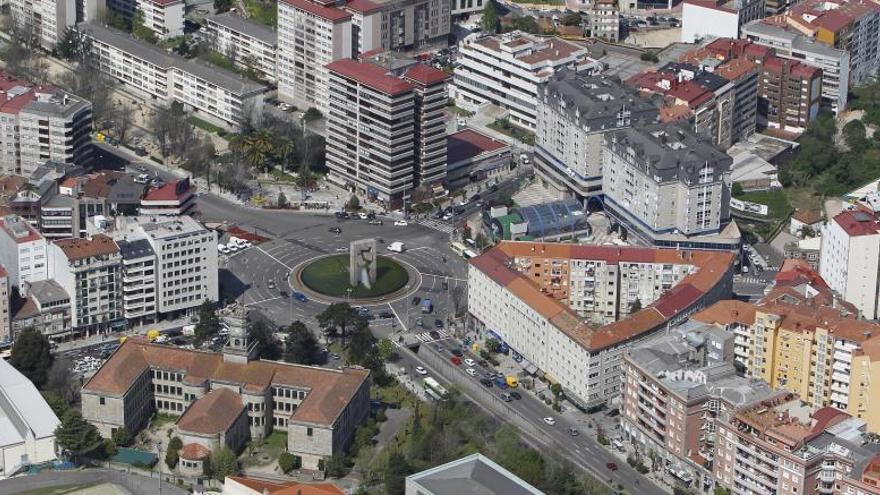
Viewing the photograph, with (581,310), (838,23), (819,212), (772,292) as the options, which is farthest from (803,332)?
(838,23)

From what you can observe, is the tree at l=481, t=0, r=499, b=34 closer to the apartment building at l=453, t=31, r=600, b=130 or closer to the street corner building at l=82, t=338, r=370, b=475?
the apartment building at l=453, t=31, r=600, b=130

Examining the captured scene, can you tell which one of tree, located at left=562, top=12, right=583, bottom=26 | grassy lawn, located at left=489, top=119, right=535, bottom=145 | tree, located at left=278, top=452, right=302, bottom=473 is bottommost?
tree, located at left=278, top=452, right=302, bottom=473

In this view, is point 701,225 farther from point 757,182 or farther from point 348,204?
point 348,204

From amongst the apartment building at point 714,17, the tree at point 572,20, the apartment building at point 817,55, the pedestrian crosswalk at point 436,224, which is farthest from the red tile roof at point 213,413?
the tree at point 572,20

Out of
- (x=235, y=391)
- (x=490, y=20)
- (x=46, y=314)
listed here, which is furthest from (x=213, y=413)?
(x=490, y=20)

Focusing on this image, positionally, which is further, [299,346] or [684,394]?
[299,346]

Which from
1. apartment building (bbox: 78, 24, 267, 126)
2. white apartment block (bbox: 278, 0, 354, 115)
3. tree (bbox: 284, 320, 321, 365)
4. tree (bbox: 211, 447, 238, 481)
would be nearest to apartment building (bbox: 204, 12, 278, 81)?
white apartment block (bbox: 278, 0, 354, 115)

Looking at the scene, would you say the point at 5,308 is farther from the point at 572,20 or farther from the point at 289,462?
the point at 572,20
